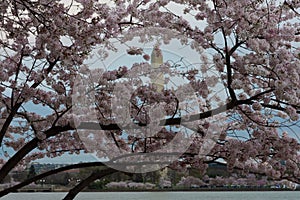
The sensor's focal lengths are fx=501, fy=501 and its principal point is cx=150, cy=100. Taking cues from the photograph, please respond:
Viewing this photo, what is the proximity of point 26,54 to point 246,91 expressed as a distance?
210cm

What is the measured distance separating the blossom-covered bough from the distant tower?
6 cm

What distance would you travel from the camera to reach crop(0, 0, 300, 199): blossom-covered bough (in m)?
4.16

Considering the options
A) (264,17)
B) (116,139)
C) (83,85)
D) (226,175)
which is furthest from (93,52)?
(226,175)

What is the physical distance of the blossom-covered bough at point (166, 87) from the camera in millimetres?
4164

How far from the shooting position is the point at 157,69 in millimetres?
4840

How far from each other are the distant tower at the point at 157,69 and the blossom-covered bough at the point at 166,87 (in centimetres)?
6

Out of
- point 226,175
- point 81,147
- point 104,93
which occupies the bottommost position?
point 226,175

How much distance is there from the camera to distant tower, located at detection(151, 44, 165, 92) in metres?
4.82

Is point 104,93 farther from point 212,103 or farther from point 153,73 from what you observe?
point 212,103

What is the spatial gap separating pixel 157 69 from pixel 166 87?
194mm

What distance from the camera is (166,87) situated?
484 cm

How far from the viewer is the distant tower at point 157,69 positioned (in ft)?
15.8

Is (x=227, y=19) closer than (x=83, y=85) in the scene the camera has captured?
Yes

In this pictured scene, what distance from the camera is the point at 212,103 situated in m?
4.79
